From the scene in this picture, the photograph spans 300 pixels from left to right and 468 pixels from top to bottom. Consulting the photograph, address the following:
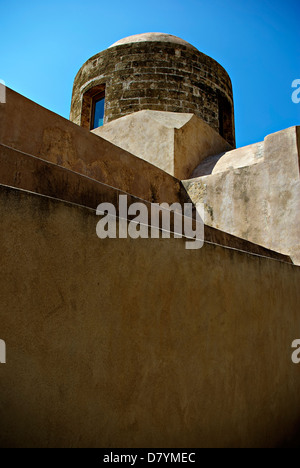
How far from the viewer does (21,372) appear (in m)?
Result: 1.07

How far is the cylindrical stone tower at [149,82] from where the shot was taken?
7.94 meters

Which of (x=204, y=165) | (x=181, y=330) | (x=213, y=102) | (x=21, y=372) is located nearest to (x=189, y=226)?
(x=181, y=330)

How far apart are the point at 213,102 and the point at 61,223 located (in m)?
8.31
